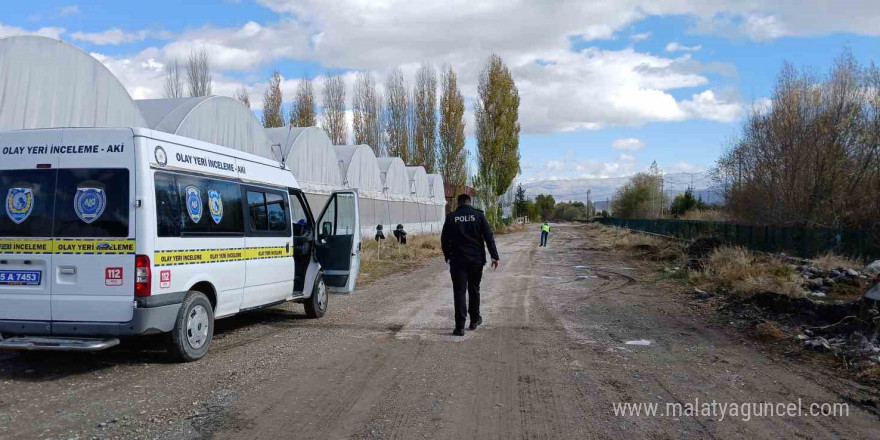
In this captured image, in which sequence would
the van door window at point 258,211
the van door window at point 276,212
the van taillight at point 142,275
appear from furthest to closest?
1. the van door window at point 276,212
2. the van door window at point 258,211
3. the van taillight at point 142,275

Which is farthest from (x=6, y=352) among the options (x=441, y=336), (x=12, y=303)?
(x=441, y=336)

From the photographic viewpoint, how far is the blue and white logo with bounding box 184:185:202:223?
6578 mm

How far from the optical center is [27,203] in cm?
601

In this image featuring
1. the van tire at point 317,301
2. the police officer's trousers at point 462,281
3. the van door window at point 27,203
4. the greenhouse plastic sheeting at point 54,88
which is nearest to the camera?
the van door window at point 27,203

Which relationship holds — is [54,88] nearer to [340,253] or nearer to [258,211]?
[258,211]

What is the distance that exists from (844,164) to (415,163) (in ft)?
116

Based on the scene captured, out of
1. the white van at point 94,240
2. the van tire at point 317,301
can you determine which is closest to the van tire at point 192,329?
the white van at point 94,240

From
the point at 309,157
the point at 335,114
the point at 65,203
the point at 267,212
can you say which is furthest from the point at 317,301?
the point at 335,114

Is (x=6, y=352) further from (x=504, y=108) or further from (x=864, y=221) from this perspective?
(x=504, y=108)

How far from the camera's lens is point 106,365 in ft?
21.0

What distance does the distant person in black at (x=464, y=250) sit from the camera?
8.07m

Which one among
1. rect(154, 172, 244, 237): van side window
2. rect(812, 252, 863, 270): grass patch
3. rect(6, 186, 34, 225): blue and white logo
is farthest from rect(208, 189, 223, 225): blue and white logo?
rect(812, 252, 863, 270): grass patch

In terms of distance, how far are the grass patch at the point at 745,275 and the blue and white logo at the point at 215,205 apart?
9423 millimetres

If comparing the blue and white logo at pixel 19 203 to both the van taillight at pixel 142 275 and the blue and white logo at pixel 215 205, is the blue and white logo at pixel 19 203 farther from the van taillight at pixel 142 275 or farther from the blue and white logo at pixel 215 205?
the blue and white logo at pixel 215 205
